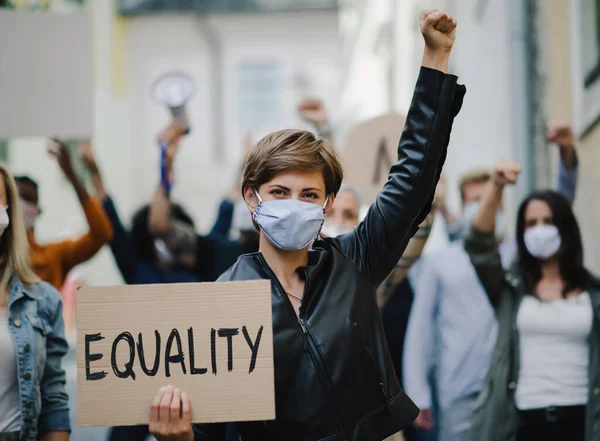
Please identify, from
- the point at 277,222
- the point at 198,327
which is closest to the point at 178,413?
the point at 198,327

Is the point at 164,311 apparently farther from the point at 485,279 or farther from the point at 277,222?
the point at 485,279

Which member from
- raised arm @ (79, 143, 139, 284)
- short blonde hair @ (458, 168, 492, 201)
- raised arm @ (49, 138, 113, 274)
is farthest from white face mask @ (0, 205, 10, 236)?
short blonde hair @ (458, 168, 492, 201)

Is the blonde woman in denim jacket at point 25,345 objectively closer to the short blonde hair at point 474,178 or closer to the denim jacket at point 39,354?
the denim jacket at point 39,354

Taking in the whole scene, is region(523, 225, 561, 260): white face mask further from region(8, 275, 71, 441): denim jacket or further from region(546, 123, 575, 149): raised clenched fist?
region(8, 275, 71, 441): denim jacket

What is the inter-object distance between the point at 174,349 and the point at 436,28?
1.12m

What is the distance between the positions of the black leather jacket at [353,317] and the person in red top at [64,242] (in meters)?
2.28

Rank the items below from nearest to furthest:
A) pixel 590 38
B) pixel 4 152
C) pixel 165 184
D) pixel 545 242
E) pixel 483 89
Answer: pixel 545 242
pixel 165 184
pixel 590 38
pixel 483 89
pixel 4 152

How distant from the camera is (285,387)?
8.30ft

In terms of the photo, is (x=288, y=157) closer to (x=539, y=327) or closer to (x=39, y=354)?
(x=39, y=354)

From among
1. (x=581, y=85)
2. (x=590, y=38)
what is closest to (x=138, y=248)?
(x=581, y=85)

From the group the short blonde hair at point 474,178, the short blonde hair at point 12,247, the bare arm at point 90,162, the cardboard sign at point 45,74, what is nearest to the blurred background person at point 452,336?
the short blonde hair at point 474,178

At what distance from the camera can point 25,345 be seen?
3408 mm

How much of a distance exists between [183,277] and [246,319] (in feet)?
11.5

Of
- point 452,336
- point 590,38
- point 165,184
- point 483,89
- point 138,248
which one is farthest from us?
point 483,89
